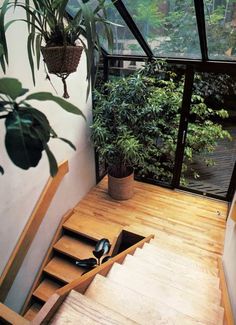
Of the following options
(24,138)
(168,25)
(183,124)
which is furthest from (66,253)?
(168,25)

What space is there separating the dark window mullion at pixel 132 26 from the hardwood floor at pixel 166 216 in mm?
2057

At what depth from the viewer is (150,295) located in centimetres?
198

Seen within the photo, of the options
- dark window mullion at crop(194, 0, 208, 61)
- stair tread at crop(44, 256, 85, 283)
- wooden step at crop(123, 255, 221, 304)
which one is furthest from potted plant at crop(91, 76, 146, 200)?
stair tread at crop(44, 256, 85, 283)

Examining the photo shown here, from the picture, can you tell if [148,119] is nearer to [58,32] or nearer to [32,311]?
[58,32]

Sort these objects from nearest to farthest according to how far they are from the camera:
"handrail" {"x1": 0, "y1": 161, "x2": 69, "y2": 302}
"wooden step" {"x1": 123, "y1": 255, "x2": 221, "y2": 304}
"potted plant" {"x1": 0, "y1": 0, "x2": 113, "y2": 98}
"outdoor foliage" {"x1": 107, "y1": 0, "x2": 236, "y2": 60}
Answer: "potted plant" {"x1": 0, "y1": 0, "x2": 113, "y2": 98}, "wooden step" {"x1": 123, "y1": 255, "x2": 221, "y2": 304}, "outdoor foliage" {"x1": 107, "y1": 0, "x2": 236, "y2": 60}, "handrail" {"x1": 0, "y1": 161, "x2": 69, "y2": 302}

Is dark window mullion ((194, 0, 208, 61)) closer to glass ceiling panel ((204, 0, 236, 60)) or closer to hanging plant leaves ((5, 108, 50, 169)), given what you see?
glass ceiling panel ((204, 0, 236, 60))

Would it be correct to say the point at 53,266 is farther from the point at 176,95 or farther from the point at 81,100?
the point at 176,95

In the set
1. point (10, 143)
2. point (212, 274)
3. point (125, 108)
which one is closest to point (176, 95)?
point (125, 108)

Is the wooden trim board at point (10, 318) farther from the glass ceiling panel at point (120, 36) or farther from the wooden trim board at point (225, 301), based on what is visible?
the glass ceiling panel at point (120, 36)

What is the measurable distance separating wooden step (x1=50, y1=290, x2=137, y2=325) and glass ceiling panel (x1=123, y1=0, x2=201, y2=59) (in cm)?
253

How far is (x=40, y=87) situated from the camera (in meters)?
2.40

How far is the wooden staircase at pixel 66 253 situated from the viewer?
282 centimetres

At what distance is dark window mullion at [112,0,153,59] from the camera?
8.02 feet

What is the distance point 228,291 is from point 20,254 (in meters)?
1.99
